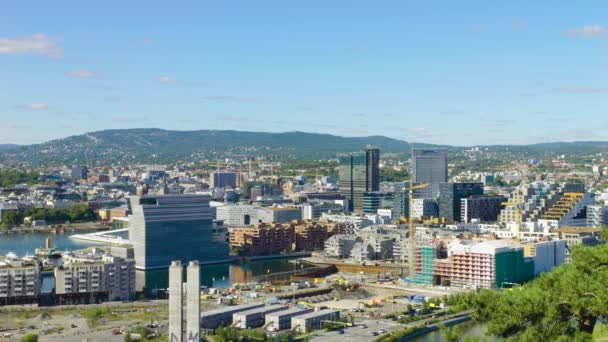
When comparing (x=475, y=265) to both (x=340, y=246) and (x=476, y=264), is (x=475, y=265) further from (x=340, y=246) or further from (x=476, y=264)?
(x=340, y=246)

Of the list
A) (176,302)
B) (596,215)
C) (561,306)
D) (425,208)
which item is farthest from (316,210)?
(561,306)

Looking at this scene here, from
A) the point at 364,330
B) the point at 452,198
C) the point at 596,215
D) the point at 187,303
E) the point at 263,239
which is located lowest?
the point at 364,330

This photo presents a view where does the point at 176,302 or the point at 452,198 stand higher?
the point at 452,198

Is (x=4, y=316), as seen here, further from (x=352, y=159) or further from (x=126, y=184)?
(x=126, y=184)

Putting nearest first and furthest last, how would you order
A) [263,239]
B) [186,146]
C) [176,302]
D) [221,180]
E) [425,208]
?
[176,302] < [263,239] < [425,208] < [221,180] < [186,146]

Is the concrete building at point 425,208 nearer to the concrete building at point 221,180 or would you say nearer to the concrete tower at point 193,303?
the concrete building at point 221,180
